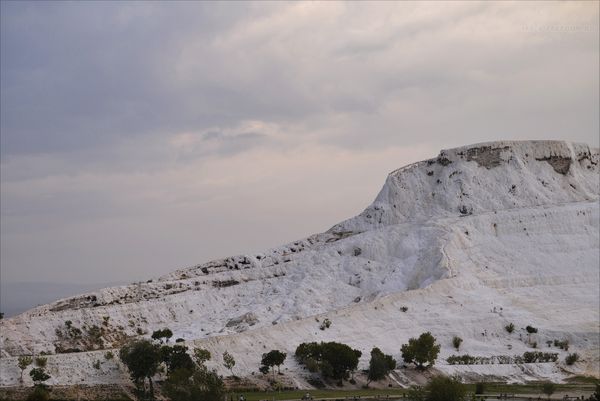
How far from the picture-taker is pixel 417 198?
334ft

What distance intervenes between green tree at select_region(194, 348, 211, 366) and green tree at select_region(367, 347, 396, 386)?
36.4 feet

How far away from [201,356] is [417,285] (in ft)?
106

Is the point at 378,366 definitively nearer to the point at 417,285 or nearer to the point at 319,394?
the point at 319,394

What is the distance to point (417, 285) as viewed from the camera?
3371 inches

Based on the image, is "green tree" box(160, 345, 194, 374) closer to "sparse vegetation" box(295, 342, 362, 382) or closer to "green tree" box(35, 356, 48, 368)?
"green tree" box(35, 356, 48, 368)

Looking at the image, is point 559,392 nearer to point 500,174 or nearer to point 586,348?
point 586,348

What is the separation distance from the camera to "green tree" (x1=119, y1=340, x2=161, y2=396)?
54.2 metres

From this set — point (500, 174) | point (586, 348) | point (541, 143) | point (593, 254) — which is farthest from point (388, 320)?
point (541, 143)

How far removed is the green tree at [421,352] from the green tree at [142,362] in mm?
19484

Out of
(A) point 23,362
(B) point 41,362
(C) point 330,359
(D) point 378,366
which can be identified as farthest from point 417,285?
(A) point 23,362

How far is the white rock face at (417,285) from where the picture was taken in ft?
229

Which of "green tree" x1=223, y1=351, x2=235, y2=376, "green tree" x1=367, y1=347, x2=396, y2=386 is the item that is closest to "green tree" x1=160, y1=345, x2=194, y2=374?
"green tree" x1=223, y1=351, x2=235, y2=376

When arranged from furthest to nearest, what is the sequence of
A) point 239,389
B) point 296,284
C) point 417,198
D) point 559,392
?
point 417,198 → point 296,284 → point 559,392 → point 239,389

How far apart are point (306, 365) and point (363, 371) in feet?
13.3
